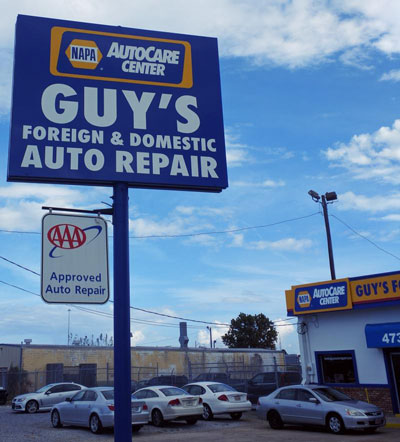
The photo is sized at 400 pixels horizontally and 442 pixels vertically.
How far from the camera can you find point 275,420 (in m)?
17.8

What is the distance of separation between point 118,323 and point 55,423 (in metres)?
15.4

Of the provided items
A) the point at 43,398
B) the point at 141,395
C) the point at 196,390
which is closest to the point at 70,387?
the point at 43,398

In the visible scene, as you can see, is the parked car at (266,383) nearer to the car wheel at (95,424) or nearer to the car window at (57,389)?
the car window at (57,389)

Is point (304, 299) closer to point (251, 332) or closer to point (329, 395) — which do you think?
point (329, 395)

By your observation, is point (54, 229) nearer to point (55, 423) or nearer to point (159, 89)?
point (159, 89)

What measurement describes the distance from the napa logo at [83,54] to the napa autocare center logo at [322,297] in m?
16.4

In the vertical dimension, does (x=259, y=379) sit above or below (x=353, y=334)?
below

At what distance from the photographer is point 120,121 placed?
21.2 ft

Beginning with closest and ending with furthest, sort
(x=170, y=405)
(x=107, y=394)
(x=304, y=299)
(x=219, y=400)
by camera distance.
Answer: (x=107, y=394), (x=170, y=405), (x=219, y=400), (x=304, y=299)

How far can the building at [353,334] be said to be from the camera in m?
19.2

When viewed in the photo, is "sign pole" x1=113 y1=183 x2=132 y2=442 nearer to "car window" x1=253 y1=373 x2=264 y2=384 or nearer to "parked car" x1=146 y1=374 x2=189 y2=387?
"car window" x1=253 y1=373 x2=264 y2=384

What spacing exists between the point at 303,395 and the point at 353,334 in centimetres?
477

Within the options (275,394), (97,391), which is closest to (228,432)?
(275,394)

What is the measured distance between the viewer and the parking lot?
15188 mm
